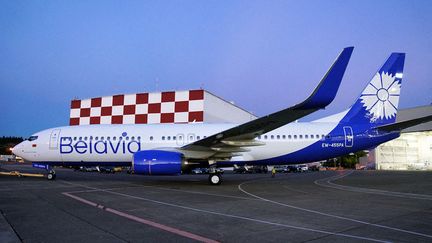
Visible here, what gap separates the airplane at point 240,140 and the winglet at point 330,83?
3076 millimetres

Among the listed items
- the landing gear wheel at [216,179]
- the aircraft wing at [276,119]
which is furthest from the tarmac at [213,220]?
the landing gear wheel at [216,179]

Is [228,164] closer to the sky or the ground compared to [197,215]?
closer to the sky

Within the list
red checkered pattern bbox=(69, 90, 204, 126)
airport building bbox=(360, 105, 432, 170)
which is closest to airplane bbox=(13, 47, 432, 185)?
red checkered pattern bbox=(69, 90, 204, 126)

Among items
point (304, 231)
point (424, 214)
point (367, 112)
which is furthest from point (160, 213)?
point (367, 112)

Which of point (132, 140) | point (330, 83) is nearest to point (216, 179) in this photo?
point (132, 140)

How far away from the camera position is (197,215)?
17.8ft

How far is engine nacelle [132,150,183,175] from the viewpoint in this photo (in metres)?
10.2

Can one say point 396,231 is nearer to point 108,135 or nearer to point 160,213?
point 160,213

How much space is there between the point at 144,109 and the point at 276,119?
11999 millimetres

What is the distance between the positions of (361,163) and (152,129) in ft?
123

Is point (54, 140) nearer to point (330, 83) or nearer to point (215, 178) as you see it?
point (215, 178)

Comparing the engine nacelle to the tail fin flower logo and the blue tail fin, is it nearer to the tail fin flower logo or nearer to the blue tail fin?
the blue tail fin

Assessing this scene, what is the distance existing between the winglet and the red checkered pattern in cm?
1112

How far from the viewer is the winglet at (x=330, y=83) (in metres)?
7.71
